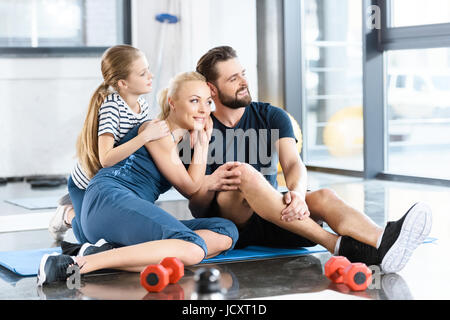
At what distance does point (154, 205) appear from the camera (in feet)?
7.89

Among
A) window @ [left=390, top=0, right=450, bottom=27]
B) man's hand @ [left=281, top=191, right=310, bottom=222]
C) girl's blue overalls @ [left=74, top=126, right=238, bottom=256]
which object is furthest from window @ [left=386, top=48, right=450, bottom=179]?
girl's blue overalls @ [left=74, top=126, right=238, bottom=256]

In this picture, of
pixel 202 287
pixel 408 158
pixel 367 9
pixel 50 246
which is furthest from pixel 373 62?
pixel 202 287

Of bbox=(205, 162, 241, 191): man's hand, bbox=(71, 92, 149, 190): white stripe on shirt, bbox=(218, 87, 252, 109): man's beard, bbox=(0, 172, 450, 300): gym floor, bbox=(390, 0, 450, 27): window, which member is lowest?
bbox=(0, 172, 450, 300): gym floor

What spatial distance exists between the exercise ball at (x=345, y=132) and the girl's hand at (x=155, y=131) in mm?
3243

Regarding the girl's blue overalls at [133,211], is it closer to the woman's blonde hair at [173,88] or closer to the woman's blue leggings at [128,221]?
the woman's blue leggings at [128,221]

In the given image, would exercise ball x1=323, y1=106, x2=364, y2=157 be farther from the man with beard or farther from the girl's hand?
the girl's hand

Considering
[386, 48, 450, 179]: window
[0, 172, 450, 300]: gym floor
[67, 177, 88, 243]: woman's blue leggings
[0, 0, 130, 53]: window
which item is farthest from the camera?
[0, 0, 130, 53]: window

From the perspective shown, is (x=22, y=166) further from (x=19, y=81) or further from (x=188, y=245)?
(x=188, y=245)

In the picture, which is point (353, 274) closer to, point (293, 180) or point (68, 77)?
point (293, 180)

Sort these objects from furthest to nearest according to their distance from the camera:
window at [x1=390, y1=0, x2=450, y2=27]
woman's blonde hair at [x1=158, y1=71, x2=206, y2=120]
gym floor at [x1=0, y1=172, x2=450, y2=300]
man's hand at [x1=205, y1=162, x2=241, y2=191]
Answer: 1. window at [x1=390, y1=0, x2=450, y2=27]
2. woman's blonde hair at [x1=158, y1=71, x2=206, y2=120]
3. man's hand at [x1=205, y1=162, x2=241, y2=191]
4. gym floor at [x1=0, y1=172, x2=450, y2=300]

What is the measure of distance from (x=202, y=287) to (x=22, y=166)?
177 inches

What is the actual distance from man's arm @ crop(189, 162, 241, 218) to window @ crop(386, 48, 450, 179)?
8.69 feet

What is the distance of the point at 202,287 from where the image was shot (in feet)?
4.20

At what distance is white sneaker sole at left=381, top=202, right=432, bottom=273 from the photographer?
216 cm
